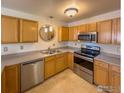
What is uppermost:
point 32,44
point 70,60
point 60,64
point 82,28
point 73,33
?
point 82,28

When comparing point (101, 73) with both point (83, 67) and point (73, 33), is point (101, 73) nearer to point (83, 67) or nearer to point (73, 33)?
point (83, 67)

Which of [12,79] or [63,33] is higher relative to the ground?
[63,33]

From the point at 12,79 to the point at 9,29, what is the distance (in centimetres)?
126

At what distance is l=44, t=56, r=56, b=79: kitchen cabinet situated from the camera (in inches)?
138

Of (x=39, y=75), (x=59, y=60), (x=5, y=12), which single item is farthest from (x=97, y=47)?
(x=5, y=12)

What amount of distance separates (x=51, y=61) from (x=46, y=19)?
1821 mm

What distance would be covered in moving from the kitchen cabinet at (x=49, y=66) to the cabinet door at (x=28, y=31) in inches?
33.7

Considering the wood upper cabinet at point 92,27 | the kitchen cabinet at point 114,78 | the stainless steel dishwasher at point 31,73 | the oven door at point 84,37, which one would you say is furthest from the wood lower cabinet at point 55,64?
the kitchen cabinet at point 114,78

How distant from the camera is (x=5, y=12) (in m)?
2.98

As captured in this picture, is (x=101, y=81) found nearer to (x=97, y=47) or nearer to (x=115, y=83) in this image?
(x=115, y=83)

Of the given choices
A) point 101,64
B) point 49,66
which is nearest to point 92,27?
point 101,64

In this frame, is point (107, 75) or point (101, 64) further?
point (101, 64)

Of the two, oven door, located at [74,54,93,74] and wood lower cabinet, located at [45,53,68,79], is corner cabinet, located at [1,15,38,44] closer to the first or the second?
wood lower cabinet, located at [45,53,68,79]

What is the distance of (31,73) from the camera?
2.92 metres
